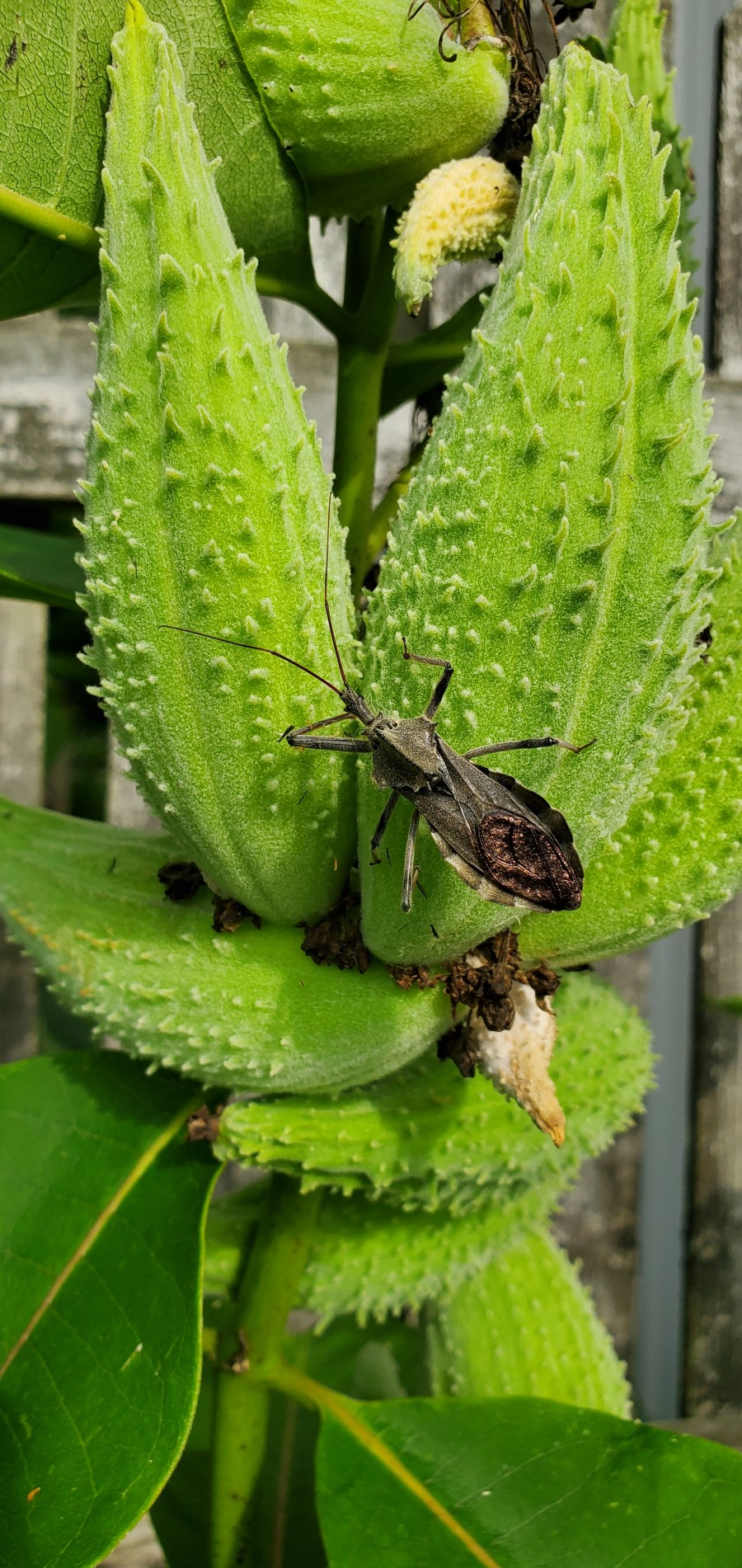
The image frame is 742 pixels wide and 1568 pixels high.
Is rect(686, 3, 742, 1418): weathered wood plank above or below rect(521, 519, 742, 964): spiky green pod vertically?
below

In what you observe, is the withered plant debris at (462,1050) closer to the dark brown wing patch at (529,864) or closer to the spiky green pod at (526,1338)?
the dark brown wing patch at (529,864)

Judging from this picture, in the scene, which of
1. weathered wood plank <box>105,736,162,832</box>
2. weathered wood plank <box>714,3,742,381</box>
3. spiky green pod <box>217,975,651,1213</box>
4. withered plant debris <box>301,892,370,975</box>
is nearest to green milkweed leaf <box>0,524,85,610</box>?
withered plant debris <box>301,892,370,975</box>

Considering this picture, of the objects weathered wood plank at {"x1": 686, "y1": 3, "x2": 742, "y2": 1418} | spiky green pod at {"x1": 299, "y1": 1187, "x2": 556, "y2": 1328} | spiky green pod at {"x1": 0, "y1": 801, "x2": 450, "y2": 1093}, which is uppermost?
spiky green pod at {"x1": 0, "y1": 801, "x2": 450, "y2": 1093}

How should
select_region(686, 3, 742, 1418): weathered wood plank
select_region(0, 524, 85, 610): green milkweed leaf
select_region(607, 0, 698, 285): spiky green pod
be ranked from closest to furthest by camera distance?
1. select_region(607, 0, 698, 285): spiky green pod
2. select_region(0, 524, 85, 610): green milkweed leaf
3. select_region(686, 3, 742, 1418): weathered wood plank

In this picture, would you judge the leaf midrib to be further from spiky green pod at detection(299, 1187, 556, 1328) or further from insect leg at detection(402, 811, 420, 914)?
insect leg at detection(402, 811, 420, 914)

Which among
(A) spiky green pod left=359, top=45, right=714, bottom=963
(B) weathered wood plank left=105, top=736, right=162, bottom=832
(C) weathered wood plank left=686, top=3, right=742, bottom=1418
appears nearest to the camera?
(A) spiky green pod left=359, top=45, right=714, bottom=963

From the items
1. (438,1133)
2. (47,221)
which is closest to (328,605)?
(47,221)

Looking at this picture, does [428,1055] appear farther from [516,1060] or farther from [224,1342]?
[224,1342]

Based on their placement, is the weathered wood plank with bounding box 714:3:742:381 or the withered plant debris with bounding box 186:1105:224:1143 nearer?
the withered plant debris with bounding box 186:1105:224:1143
